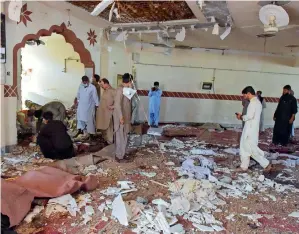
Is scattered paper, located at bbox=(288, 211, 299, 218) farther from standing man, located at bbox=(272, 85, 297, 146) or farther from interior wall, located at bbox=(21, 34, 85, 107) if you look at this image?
interior wall, located at bbox=(21, 34, 85, 107)

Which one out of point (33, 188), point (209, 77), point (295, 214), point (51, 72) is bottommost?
point (295, 214)

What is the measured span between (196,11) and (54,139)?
323 centimetres

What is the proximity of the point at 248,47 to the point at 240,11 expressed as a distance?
14.2ft

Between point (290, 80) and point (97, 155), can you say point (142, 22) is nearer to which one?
point (97, 155)

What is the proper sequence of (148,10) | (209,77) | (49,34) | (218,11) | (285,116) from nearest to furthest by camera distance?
(218,11), (148,10), (49,34), (285,116), (209,77)

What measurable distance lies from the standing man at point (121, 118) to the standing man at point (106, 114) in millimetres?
801

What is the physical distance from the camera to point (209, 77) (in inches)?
393

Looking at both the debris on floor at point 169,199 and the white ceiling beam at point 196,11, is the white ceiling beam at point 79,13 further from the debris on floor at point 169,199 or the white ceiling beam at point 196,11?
the debris on floor at point 169,199

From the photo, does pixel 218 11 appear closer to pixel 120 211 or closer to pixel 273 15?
pixel 273 15

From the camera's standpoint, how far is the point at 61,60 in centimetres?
994

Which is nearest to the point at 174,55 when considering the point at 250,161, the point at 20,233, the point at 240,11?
the point at 240,11

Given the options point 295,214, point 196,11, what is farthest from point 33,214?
point 196,11

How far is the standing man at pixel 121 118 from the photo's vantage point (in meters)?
4.77

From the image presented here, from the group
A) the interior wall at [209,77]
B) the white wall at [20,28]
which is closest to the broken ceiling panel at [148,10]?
the white wall at [20,28]
